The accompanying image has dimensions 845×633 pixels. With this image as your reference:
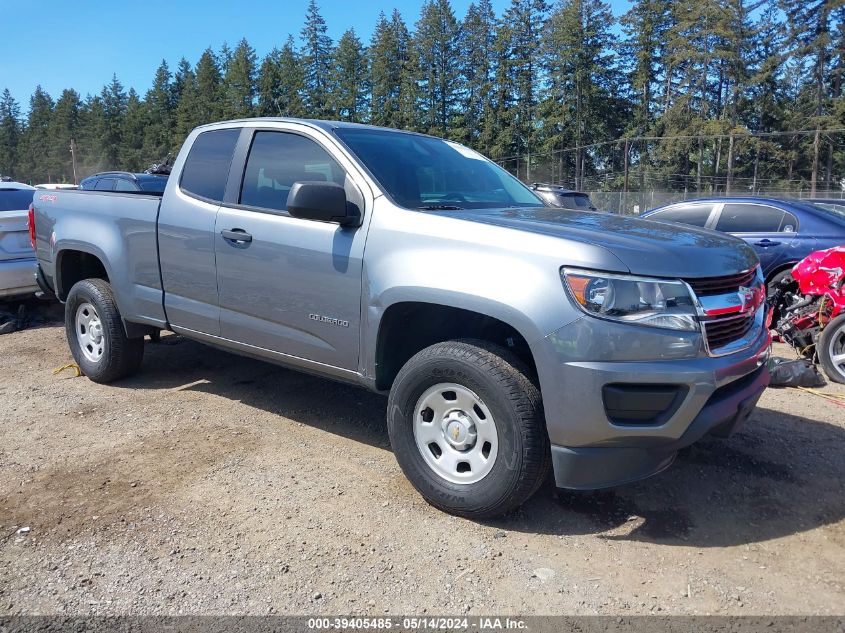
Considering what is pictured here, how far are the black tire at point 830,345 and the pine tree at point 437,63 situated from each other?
187 feet

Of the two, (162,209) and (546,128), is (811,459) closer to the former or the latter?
(162,209)

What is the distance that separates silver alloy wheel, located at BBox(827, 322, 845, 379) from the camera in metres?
5.78

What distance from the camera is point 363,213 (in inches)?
142

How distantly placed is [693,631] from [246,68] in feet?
256

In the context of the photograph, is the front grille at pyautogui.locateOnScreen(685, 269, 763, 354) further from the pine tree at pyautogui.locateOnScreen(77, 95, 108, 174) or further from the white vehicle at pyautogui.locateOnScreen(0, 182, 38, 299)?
the pine tree at pyautogui.locateOnScreen(77, 95, 108, 174)

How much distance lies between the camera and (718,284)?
3047 mm

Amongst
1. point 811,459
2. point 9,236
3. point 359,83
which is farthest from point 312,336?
point 359,83

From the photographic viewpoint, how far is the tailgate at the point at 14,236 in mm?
7633

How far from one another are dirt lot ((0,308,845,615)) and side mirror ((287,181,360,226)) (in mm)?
1465

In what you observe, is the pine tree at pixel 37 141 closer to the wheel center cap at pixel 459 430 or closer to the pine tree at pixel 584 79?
the pine tree at pixel 584 79

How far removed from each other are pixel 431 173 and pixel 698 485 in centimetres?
235

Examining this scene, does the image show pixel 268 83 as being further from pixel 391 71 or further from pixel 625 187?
pixel 625 187

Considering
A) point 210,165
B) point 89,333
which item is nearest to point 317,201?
point 210,165

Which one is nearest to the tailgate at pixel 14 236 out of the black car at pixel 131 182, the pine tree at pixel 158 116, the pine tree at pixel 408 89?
the black car at pixel 131 182
